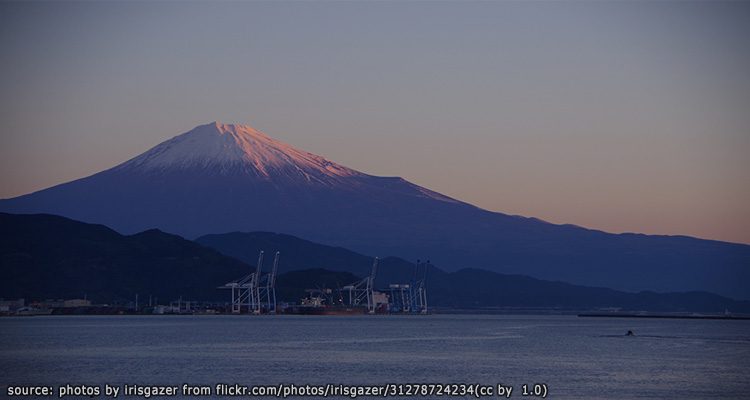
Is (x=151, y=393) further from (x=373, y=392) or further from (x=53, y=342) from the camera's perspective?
(x=53, y=342)

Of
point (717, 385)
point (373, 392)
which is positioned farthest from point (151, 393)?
point (717, 385)

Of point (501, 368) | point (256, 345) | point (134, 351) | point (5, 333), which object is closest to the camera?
point (501, 368)

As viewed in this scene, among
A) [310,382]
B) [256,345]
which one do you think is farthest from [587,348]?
[310,382]

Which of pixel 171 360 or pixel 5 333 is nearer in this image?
pixel 171 360

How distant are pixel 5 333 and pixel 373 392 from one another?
6375 cm

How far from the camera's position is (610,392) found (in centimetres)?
5412

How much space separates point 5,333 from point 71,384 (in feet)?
187

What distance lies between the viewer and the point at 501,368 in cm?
6612

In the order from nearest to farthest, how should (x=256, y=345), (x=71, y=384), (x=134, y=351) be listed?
(x=71, y=384) < (x=134, y=351) < (x=256, y=345)

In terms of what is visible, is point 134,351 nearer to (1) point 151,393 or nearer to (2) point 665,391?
(1) point 151,393

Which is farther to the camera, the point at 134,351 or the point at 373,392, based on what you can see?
the point at 134,351

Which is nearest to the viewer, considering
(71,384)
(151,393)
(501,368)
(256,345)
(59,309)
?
(151,393)

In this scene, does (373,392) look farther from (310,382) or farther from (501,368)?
(501,368)

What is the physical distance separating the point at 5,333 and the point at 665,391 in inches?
2740
